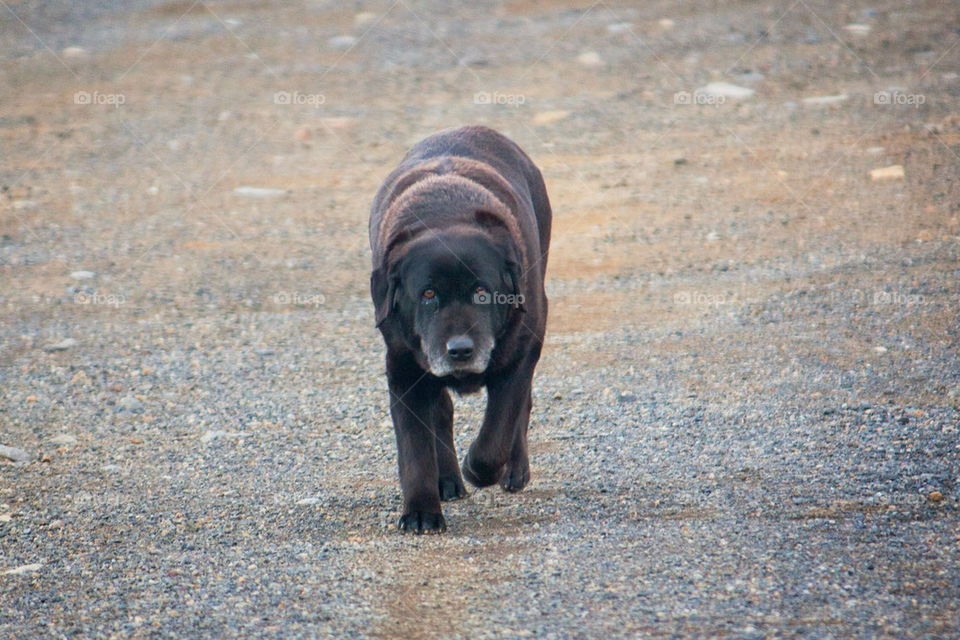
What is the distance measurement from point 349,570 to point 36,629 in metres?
1.10

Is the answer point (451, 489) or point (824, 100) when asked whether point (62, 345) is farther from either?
point (824, 100)

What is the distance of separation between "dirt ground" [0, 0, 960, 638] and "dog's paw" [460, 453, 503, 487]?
150mm

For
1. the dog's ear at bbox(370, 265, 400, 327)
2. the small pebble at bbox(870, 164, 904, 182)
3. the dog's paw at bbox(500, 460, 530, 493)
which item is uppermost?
the dog's ear at bbox(370, 265, 400, 327)

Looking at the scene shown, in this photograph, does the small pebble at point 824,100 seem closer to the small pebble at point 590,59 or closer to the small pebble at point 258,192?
the small pebble at point 590,59

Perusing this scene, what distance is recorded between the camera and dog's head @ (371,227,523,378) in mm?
4543

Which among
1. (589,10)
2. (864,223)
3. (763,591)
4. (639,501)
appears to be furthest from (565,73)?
(763,591)

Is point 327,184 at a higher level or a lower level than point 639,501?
lower

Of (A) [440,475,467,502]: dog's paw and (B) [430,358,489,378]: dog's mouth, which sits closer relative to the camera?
(B) [430,358,489,378]: dog's mouth

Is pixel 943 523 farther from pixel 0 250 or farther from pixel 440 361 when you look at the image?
pixel 0 250

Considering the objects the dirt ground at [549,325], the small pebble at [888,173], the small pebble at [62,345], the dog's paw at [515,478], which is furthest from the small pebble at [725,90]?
the dog's paw at [515,478]

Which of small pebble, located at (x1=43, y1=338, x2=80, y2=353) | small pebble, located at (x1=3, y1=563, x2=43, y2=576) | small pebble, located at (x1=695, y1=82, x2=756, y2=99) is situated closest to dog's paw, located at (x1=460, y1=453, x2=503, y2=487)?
small pebble, located at (x1=3, y1=563, x2=43, y2=576)

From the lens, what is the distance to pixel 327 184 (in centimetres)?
1089

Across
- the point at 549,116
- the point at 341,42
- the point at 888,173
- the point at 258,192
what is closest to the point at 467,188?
the point at 888,173

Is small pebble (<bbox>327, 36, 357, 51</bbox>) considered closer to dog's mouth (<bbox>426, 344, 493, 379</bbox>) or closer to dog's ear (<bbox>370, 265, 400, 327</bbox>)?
dog's ear (<bbox>370, 265, 400, 327</bbox>)
